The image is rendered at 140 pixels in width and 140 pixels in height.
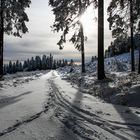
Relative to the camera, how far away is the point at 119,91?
11930mm

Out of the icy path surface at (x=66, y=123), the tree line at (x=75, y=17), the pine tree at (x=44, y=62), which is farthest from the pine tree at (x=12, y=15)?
the pine tree at (x=44, y=62)

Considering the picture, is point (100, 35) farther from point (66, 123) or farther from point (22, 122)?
point (22, 122)

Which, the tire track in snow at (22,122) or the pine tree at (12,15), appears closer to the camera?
the tire track in snow at (22,122)

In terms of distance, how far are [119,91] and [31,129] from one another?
263 inches

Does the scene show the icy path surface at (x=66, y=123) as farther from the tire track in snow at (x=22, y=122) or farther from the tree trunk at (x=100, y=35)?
the tree trunk at (x=100, y=35)

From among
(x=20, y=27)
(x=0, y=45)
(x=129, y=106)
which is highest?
(x=20, y=27)

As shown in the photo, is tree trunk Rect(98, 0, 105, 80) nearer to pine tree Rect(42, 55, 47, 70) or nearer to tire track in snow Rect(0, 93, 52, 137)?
tire track in snow Rect(0, 93, 52, 137)

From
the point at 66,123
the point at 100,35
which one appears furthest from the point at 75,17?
the point at 66,123

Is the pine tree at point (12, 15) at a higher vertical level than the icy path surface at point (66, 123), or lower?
higher

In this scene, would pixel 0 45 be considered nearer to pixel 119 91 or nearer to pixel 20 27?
pixel 20 27

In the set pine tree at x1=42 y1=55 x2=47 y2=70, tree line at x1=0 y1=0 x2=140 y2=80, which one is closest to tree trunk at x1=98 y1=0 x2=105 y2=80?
tree line at x1=0 y1=0 x2=140 y2=80

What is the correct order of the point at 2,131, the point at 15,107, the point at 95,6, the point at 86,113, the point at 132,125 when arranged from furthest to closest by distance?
the point at 95,6 < the point at 15,107 < the point at 86,113 < the point at 132,125 < the point at 2,131

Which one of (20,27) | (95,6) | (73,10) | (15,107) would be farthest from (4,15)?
(15,107)

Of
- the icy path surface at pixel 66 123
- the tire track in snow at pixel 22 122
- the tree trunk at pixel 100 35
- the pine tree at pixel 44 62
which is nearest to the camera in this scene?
the icy path surface at pixel 66 123
